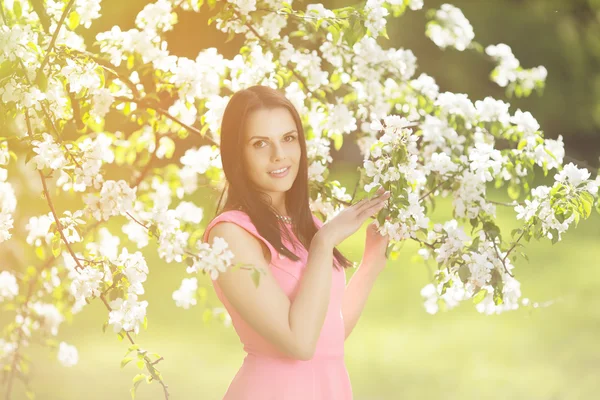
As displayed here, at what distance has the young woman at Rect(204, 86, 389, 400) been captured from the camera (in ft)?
7.50

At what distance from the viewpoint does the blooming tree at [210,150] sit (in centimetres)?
238

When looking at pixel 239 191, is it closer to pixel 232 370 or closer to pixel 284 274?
pixel 284 274

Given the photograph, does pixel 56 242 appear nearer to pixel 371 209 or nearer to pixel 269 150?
pixel 269 150

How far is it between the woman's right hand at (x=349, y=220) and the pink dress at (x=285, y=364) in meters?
0.17

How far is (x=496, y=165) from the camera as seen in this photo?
2.89m

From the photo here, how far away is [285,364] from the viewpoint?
2.38m

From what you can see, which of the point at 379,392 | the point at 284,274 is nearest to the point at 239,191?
the point at 284,274

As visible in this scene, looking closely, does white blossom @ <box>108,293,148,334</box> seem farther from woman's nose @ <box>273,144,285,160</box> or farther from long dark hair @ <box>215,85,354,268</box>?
woman's nose @ <box>273,144,285,160</box>

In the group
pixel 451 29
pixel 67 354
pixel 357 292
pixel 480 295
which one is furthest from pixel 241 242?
pixel 451 29

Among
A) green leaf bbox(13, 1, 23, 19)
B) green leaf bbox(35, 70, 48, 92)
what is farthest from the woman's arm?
green leaf bbox(13, 1, 23, 19)

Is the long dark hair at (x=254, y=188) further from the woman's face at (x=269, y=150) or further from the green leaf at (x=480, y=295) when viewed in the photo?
the green leaf at (x=480, y=295)

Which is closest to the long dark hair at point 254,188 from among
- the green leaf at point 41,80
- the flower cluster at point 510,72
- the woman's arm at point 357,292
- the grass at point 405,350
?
the woman's arm at point 357,292

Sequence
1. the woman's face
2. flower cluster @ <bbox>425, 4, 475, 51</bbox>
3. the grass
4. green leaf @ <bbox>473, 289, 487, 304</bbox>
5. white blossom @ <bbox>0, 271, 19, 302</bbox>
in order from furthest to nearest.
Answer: the grass, flower cluster @ <bbox>425, 4, 475, 51</bbox>, white blossom @ <bbox>0, 271, 19, 302</bbox>, green leaf @ <bbox>473, 289, 487, 304</bbox>, the woman's face

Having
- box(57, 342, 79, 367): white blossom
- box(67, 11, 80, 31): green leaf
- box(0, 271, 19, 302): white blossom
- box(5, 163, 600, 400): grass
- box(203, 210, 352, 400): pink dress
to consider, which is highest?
box(5, 163, 600, 400): grass
